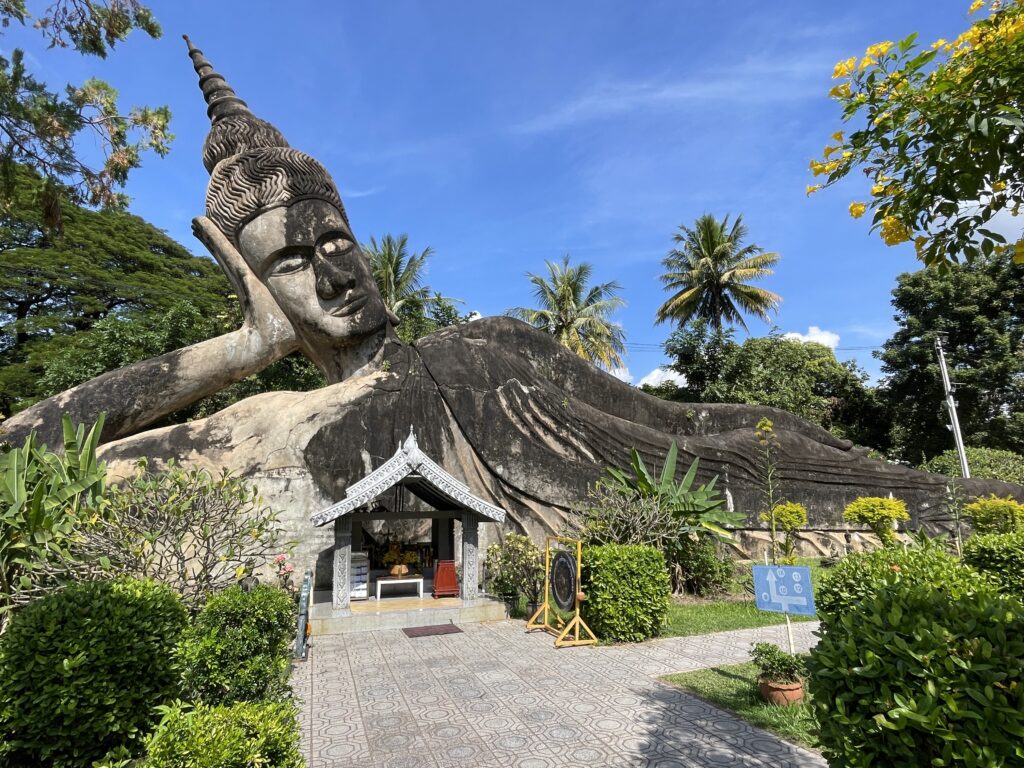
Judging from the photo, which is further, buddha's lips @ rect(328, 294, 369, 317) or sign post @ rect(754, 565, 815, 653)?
buddha's lips @ rect(328, 294, 369, 317)

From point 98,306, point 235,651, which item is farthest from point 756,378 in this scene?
point 98,306

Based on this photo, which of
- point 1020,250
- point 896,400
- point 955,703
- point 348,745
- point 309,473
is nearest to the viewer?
point 955,703

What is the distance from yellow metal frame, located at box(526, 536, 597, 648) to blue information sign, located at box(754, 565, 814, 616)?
2302mm

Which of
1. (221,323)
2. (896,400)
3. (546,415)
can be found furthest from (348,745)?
(896,400)

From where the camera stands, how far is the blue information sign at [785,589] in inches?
172

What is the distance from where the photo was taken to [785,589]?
14.8 feet

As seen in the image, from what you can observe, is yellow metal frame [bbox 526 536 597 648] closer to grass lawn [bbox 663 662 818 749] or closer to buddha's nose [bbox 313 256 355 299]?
grass lawn [bbox 663 662 818 749]

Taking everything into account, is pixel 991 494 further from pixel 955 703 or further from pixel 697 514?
pixel 955 703

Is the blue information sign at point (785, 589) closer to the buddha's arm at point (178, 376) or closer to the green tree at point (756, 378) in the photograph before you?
the buddha's arm at point (178, 376)

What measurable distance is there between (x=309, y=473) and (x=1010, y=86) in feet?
28.9

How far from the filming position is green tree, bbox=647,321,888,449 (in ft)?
62.0

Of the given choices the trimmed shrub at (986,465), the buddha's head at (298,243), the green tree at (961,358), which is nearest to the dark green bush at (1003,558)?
the buddha's head at (298,243)

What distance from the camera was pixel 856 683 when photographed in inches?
94.8

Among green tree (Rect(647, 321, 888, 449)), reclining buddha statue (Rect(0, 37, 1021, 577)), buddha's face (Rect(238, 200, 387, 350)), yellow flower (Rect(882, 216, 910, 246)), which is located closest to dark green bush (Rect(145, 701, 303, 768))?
yellow flower (Rect(882, 216, 910, 246))
